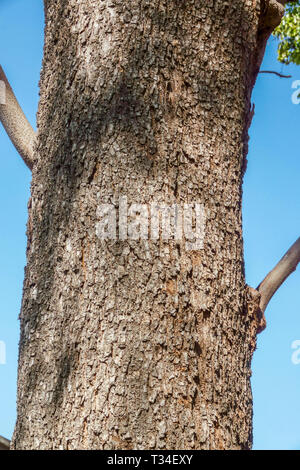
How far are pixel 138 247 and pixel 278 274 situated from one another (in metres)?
1.05

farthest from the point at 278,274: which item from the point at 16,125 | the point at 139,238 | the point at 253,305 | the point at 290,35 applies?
the point at 290,35

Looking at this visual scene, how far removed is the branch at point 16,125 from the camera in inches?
82.4

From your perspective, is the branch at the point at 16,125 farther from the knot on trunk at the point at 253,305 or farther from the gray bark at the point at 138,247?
the knot on trunk at the point at 253,305

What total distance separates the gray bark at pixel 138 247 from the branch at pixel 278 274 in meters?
0.39

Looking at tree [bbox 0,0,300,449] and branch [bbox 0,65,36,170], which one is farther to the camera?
branch [bbox 0,65,36,170]

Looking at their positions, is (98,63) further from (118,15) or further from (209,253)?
(209,253)

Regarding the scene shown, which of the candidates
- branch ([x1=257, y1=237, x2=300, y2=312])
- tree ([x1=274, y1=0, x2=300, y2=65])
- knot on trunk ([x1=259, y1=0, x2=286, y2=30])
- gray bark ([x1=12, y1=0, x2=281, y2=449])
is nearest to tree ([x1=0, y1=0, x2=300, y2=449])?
gray bark ([x1=12, y1=0, x2=281, y2=449])

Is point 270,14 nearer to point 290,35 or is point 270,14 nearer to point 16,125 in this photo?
point 16,125

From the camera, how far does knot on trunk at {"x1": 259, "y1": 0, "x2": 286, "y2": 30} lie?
6.59 ft

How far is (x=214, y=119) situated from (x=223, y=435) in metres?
0.92

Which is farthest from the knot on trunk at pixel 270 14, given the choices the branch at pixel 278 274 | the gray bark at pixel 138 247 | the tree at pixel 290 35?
the tree at pixel 290 35

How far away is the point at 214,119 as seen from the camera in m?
1.64

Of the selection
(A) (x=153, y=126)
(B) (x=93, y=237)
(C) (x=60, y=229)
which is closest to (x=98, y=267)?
(B) (x=93, y=237)

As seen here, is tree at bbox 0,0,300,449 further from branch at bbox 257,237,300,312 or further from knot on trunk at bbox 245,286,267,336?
branch at bbox 257,237,300,312
